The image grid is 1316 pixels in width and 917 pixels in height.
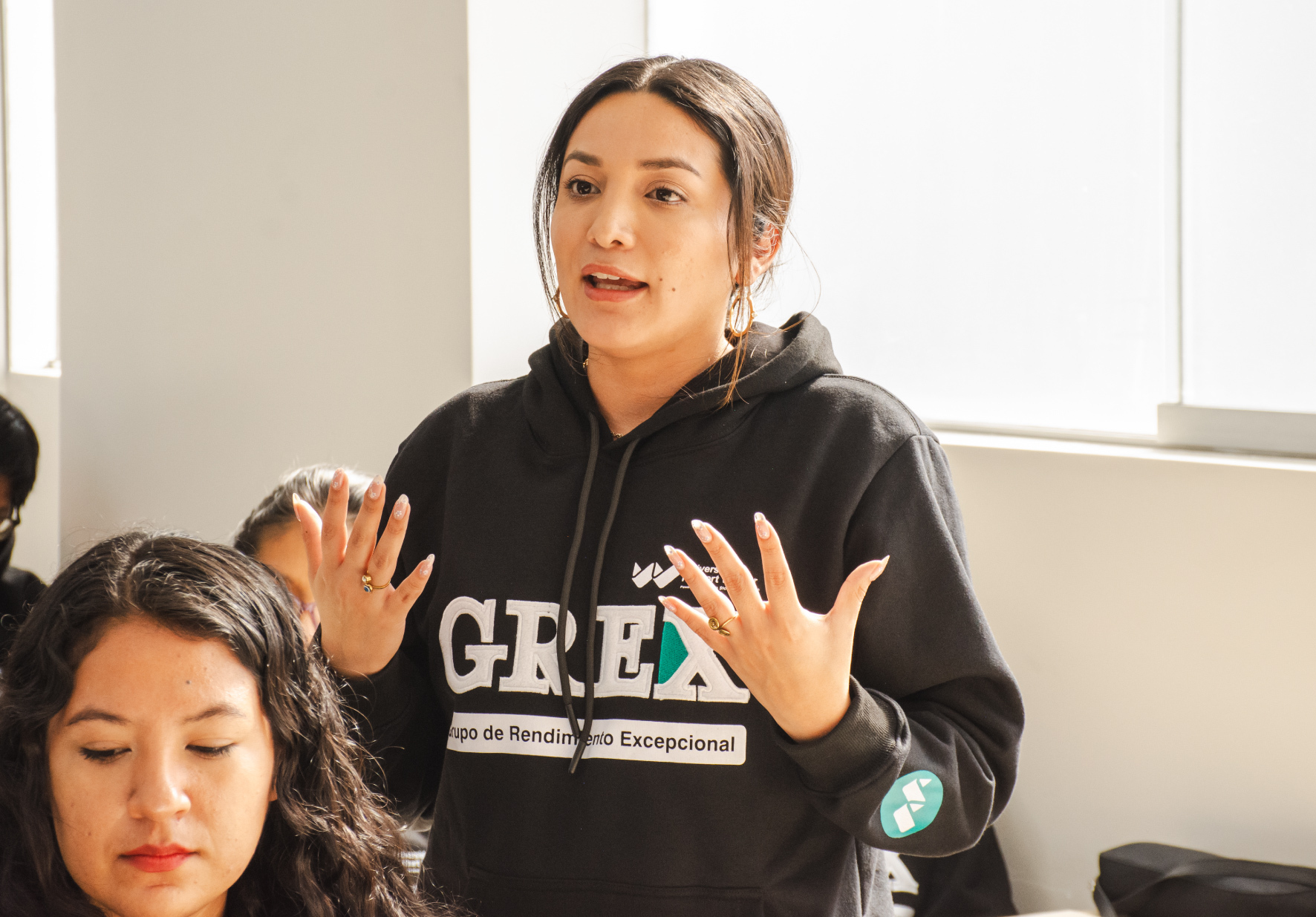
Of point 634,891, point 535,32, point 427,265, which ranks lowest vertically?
point 634,891

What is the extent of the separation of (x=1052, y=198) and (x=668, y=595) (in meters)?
1.39

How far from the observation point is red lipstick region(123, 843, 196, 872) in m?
0.97

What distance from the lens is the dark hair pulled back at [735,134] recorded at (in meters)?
1.23

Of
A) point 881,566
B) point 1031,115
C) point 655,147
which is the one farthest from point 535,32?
point 881,566

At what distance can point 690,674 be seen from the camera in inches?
46.6

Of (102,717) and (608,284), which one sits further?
(608,284)

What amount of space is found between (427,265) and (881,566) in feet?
5.32

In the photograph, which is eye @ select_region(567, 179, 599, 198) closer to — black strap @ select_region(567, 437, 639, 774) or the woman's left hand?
black strap @ select_region(567, 437, 639, 774)

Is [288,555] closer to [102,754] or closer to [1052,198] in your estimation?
[102,754]

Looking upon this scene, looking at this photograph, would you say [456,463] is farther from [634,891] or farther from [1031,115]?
[1031,115]

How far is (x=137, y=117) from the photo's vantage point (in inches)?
123

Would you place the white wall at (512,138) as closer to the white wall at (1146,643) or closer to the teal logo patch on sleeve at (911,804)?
the white wall at (1146,643)

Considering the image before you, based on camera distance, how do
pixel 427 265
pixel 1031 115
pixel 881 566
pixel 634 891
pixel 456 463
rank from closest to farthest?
1. pixel 881 566
2. pixel 634 891
3. pixel 456 463
4. pixel 1031 115
5. pixel 427 265

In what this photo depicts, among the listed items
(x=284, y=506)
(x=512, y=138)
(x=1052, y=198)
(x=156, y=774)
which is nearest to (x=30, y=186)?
(x=512, y=138)
